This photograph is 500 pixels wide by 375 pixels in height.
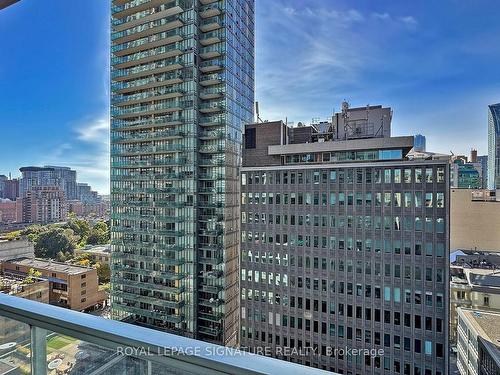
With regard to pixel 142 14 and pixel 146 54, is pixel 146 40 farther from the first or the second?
pixel 142 14

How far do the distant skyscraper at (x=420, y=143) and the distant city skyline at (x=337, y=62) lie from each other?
231cm

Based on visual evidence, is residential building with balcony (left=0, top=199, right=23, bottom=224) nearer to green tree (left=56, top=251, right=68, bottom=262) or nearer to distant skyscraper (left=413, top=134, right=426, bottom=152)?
green tree (left=56, top=251, right=68, bottom=262)

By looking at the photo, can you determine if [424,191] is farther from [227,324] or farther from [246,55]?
[246,55]

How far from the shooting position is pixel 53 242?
9.16 m

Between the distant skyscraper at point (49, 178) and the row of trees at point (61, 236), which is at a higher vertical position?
the distant skyscraper at point (49, 178)

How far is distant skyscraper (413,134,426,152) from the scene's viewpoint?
30.9 ft

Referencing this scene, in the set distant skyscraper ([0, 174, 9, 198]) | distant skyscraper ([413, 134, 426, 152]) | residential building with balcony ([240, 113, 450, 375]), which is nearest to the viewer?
distant skyscraper ([0, 174, 9, 198])

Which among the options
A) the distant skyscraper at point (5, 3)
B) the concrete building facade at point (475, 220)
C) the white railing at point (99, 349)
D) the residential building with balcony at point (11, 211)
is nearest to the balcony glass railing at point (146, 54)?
the residential building with balcony at point (11, 211)

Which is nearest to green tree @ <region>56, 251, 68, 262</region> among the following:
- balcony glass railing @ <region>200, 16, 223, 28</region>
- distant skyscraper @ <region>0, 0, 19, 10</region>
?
balcony glass railing @ <region>200, 16, 223, 28</region>

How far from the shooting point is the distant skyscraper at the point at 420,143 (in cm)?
941

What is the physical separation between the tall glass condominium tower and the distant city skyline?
12.3 feet

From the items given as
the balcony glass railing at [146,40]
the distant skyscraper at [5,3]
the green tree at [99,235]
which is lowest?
the green tree at [99,235]

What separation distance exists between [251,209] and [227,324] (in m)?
4.25

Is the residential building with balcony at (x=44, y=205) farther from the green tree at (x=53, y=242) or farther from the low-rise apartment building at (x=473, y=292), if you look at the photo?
the low-rise apartment building at (x=473, y=292)
